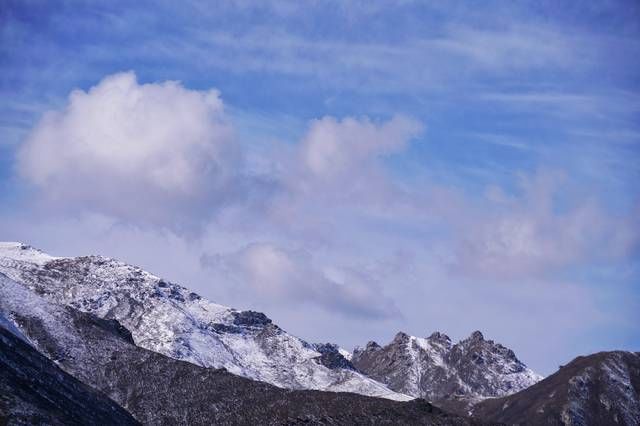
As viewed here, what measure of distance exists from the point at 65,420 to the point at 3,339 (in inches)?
1428

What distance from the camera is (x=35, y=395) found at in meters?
166

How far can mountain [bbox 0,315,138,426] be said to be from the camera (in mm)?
149625

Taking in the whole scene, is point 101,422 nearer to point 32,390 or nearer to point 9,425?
point 32,390

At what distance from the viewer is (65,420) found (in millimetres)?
162375

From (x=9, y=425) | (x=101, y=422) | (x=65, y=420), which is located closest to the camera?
(x=9, y=425)

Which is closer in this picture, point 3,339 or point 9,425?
point 9,425

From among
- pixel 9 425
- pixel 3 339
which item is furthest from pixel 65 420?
pixel 3 339

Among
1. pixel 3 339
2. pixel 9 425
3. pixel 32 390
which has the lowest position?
pixel 9 425

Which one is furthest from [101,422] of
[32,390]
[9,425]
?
[9,425]

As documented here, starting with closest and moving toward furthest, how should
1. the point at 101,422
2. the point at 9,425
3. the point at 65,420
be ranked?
the point at 9,425
the point at 65,420
the point at 101,422

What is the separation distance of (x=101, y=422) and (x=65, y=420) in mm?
27561

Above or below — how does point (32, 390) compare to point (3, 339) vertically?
below

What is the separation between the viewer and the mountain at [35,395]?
14962 cm

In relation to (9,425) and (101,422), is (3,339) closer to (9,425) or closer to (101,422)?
(101,422)
